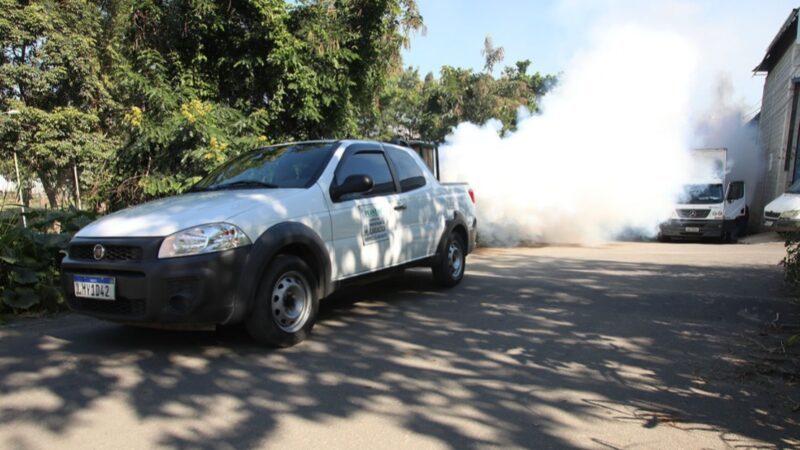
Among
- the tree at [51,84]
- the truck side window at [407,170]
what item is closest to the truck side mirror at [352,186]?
the truck side window at [407,170]

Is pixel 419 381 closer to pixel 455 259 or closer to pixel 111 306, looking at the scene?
pixel 111 306

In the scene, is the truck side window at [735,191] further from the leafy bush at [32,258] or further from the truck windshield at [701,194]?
the leafy bush at [32,258]

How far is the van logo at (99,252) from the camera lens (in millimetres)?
4312

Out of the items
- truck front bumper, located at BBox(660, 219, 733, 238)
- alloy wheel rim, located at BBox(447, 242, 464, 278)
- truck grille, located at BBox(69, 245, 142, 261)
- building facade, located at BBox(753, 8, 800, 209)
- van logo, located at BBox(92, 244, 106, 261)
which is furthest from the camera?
building facade, located at BBox(753, 8, 800, 209)

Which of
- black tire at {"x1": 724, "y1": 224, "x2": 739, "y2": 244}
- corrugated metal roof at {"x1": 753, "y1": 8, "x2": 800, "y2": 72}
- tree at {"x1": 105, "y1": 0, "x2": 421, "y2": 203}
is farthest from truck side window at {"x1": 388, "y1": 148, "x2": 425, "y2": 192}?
corrugated metal roof at {"x1": 753, "y1": 8, "x2": 800, "y2": 72}

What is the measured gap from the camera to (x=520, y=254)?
11672 mm

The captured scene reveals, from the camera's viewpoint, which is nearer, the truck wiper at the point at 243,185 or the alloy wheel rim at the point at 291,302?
the alloy wheel rim at the point at 291,302

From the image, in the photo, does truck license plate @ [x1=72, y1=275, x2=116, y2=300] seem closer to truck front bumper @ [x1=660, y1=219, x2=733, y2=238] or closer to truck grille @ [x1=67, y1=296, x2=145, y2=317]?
truck grille @ [x1=67, y1=296, x2=145, y2=317]

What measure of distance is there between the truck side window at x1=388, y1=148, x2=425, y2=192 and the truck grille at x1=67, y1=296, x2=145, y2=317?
311cm

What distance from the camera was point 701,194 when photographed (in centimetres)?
1599

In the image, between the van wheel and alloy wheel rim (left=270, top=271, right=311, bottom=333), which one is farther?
alloy wheel rim (left=270, top=271, right=311, bottom=333)

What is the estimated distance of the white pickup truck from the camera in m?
4.12

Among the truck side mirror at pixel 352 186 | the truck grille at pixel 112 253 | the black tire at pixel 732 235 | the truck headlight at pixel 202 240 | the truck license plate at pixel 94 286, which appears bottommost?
the black tire at pixel 732 235

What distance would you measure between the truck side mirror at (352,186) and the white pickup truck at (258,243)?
0.01 meters
